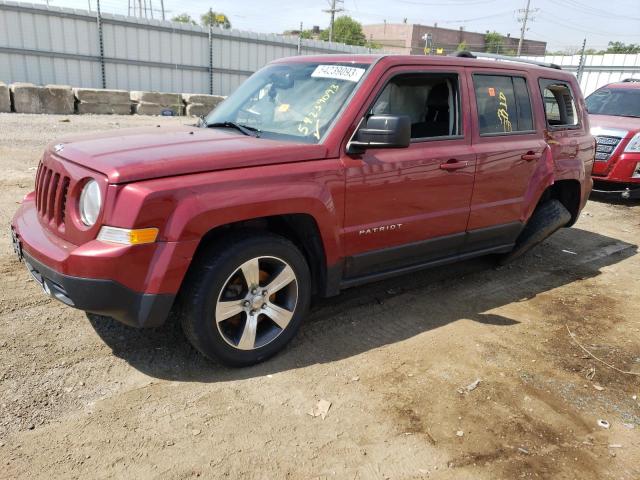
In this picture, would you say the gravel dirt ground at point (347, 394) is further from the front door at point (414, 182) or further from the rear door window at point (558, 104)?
the rear door window at point (558, 104)

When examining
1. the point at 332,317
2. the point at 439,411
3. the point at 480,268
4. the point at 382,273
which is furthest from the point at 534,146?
the point at 439,411

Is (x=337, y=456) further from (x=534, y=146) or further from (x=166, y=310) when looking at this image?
(x=534, y=146)

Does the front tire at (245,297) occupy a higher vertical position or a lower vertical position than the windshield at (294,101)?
lower

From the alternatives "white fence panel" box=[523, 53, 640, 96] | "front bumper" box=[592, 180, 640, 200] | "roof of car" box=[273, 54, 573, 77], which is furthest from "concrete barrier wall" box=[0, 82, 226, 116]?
"white fence panel" box=[523, 53, 640, 96]

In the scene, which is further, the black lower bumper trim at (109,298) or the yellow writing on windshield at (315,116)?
the yellow writing on windshield at (315,116)

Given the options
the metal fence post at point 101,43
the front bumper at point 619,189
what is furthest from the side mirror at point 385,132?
the metal fence post at point 101,43

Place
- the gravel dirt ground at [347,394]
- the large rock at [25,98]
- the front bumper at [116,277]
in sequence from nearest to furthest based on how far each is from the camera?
the gravel dirt ground at [347,394] → the front bumper at [116,277] → the large rock at [25,98]

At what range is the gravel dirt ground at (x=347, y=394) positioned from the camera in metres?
2.59

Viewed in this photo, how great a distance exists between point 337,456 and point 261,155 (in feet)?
5.61

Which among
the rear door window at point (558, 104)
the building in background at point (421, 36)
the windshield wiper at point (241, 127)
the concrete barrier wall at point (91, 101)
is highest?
the building in background at point (421, 36)

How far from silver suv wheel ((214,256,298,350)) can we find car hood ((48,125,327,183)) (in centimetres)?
62

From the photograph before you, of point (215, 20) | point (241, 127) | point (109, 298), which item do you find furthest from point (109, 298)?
point (215, 20)

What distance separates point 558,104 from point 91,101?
12.7m

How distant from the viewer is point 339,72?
12.3 feet
